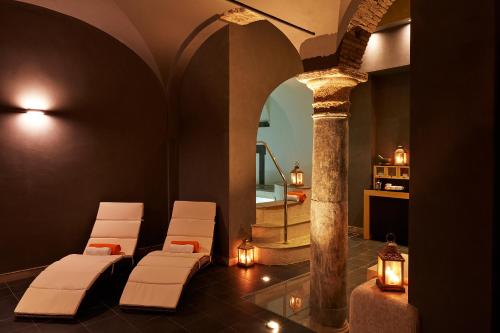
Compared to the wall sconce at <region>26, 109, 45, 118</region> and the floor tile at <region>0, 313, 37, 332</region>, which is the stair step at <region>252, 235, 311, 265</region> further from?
the wall sconce at <region>26, 109, 45, 118</region>

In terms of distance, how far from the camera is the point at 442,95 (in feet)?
6.75

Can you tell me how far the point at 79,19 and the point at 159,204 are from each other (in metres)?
3.29

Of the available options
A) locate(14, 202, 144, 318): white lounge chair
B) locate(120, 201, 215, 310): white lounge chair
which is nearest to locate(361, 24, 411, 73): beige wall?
locate(120, 201, 215, 310): white lounge chair

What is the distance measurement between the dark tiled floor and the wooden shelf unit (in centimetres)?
266

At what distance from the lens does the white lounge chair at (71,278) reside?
3582mm

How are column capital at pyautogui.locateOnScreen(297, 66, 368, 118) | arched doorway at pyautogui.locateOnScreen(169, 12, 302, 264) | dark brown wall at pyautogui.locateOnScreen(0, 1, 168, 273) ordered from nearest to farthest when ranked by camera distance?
column capital at pyautogui.locateOnScreen(297, 66, 368, 118) → dark brown wall at pyautogui.locateOnScreen(0, 1, 168, 273) → arched doorway at pyautogui.locateOnScreen(169, 12, 302, 264)

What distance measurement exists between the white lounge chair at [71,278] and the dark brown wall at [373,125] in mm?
4832

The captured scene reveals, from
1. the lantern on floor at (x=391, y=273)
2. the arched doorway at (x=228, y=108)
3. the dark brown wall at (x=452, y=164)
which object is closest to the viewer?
Answer: the dark brown wall at (x=452, y=164)

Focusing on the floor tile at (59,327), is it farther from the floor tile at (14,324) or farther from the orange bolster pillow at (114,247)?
the orange bolster pillow at (114,247)

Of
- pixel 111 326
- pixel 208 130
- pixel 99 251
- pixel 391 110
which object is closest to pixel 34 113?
pixel 99 251

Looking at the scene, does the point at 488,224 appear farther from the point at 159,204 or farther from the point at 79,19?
the point at 79,19

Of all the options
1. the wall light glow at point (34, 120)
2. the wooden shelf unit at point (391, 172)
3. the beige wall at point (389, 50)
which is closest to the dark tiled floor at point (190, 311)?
the wall light glow at point (34, 120)

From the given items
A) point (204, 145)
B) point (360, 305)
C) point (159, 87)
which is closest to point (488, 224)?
point (360, 305)

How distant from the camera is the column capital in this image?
3.50 meters
